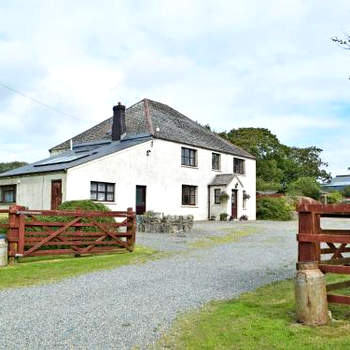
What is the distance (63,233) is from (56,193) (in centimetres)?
1159

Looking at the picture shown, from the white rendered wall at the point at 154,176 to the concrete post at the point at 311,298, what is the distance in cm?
1857

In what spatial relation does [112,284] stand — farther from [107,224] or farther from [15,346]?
[107,224]

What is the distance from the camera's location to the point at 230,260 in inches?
495

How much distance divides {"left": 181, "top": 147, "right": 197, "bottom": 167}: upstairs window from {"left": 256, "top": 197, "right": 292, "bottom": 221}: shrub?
9636 mm

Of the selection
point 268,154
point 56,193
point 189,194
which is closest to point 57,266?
point 56,193

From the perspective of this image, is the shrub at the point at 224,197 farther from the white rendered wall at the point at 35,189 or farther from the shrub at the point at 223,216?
the white rendered wall at the point at 35,189

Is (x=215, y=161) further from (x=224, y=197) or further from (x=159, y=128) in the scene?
(x=159, y=128)

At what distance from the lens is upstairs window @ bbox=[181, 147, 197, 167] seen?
3095 cm

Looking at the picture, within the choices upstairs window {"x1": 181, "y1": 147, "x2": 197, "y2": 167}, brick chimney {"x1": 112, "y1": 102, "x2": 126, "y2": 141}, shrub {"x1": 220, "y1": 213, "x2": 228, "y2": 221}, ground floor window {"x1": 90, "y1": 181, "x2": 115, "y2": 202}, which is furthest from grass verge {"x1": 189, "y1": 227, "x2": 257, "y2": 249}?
brick chimney {"x1": 112, "y1": 102, "x2": 126, "y2": 141}

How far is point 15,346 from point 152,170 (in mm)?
23112

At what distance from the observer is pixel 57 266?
1133cm

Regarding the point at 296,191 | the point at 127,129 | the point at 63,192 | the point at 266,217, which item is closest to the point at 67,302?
the point at 63,192

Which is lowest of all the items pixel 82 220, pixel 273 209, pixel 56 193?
pixel 82 220

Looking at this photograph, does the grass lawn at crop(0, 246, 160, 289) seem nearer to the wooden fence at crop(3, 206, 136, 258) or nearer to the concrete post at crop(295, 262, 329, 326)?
the wooden fence at crop(3, 206, 136, 258)
